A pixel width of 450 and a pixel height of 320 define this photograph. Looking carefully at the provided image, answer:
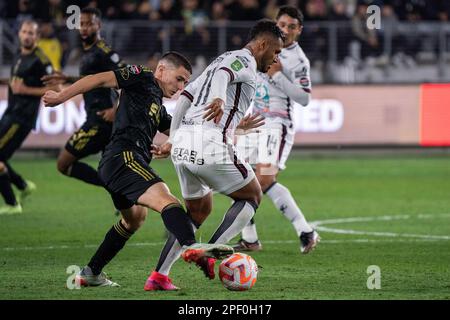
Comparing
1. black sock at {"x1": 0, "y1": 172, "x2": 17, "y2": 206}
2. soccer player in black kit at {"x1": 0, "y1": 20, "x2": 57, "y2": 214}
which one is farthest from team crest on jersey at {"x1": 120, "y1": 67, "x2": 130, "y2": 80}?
black sock at {"x1": 0, "y1": 172, "x2": 17, "y2": 206}

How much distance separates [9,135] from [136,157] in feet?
21.2

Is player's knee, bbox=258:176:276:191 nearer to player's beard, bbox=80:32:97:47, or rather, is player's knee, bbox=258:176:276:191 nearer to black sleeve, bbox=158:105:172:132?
black sleeve, bbox=158:105:172:132

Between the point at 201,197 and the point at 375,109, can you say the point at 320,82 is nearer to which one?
the point at 375,109

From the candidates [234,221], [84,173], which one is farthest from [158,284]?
[84,173]

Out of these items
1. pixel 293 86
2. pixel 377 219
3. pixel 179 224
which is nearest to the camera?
pixel 179 224

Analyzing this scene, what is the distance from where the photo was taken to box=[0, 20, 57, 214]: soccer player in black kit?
46.6ft

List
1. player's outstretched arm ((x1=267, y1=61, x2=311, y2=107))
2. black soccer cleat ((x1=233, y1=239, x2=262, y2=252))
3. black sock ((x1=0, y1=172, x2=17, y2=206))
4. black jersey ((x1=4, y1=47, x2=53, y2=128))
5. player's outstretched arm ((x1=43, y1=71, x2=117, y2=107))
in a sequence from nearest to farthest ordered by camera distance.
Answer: player's outstretched arm ((x1=43, y1=71, x2=117, y2=107)) < black soccer cleat ((x1=233, y1=239, x2=262, y2=252)) < player's outstretched arm ((x1=267, y1=61, x2=311, y2=107)) < black sock ((x1=0, y1=172, x2=17, y2=206)) < black jersey ((x1=4, y1=47, x2=53, y2=128))

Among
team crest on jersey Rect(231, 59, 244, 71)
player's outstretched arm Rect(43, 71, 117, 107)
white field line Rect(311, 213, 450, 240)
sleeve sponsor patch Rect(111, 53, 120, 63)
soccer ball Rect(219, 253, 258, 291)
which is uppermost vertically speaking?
team crest on jersey Rect(231, 59, 244, 71)

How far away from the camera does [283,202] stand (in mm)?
11188

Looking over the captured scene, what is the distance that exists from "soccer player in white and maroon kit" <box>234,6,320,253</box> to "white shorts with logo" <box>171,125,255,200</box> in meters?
2.75

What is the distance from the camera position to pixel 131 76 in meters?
8.20

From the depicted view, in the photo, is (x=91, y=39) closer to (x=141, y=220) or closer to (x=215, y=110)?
(x=141, y=220)

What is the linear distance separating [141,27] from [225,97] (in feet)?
50.5

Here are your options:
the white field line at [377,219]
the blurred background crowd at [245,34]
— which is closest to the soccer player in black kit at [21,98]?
the white field line at [377,219]
